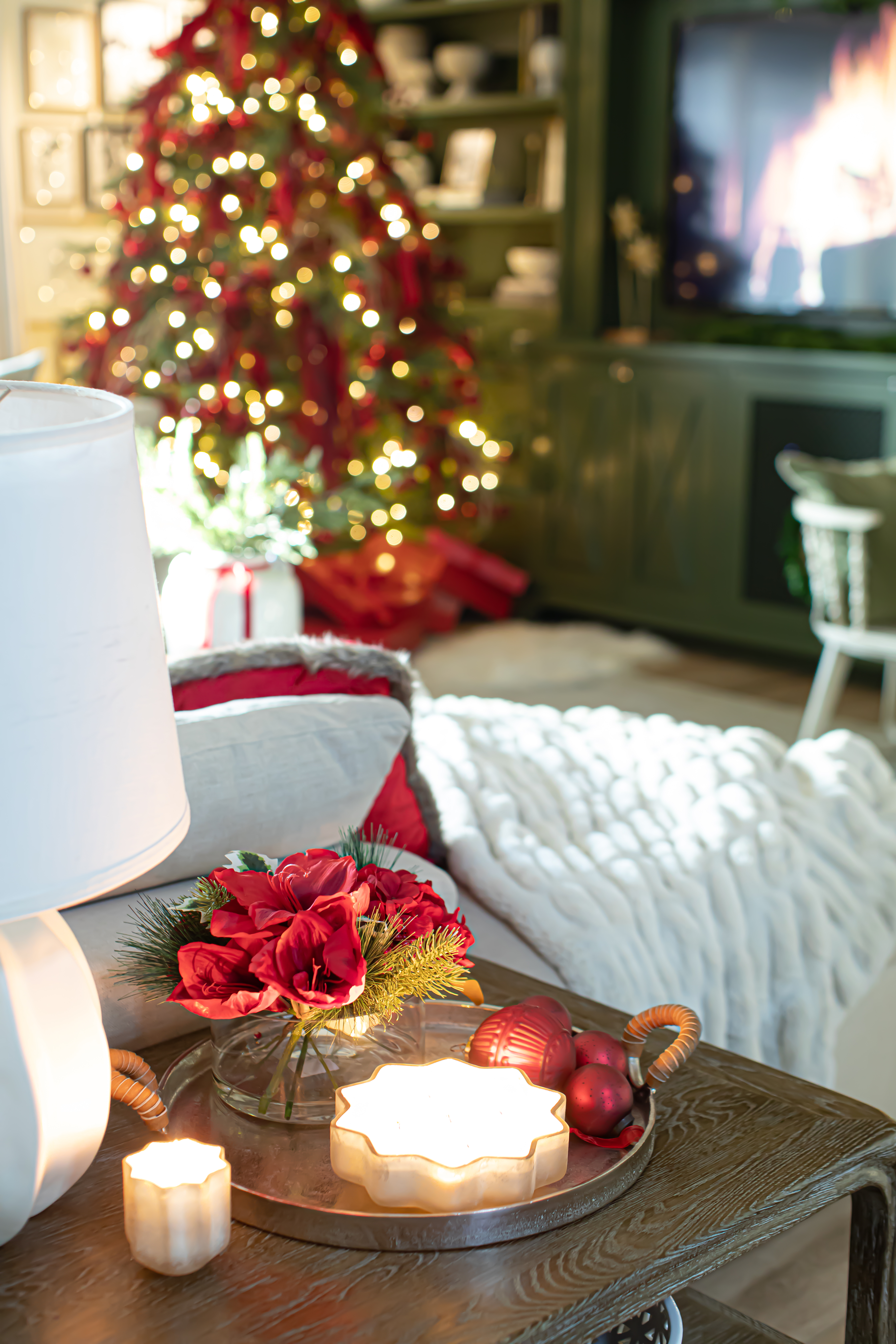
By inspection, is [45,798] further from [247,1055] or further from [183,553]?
[183,553]

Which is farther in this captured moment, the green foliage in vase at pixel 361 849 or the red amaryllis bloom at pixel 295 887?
the green foliage in vase at pixel 361 849

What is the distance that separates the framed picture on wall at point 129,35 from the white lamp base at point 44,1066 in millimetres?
5090

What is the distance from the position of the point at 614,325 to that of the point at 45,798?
15.5 ft

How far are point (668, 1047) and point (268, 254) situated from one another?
3154 mm

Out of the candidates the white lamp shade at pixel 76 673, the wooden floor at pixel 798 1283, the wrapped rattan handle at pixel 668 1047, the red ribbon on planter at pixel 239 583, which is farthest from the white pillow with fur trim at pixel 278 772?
the red ribbon on planter at pixel 239 583

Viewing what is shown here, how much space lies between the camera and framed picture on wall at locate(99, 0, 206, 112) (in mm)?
5285

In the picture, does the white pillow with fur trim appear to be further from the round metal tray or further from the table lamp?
the table lamp

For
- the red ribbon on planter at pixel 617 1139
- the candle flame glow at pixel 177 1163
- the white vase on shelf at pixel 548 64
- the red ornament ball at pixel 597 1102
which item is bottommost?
the red ribbon on planter at pixel 617 1139

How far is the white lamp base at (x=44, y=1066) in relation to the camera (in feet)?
2.49

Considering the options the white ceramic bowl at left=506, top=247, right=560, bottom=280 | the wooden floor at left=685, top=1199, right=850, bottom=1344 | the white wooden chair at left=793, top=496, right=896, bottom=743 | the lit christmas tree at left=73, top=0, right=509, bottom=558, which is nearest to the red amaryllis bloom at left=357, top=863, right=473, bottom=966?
the wooden floor at left=685, top=1199, right=850, bottom=1344

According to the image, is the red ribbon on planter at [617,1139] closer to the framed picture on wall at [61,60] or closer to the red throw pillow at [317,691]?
the red throw pillow at [317,691]

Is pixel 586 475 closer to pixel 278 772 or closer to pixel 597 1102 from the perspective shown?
pixel 278 772

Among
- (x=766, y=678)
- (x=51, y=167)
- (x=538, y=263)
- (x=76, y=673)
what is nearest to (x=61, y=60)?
(x=51, y=167)

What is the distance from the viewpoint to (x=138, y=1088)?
2.89 ft
